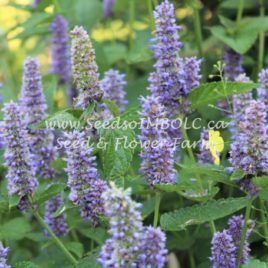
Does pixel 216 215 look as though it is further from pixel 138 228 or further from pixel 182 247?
pixel 182 247

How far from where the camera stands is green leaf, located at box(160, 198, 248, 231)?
8.14 feet

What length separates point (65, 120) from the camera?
2.72 m

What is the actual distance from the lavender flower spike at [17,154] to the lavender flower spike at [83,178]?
264 millimetres

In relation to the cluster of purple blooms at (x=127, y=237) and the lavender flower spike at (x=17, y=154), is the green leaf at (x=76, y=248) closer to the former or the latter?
the lavender flower spike at (x=17, y=154)

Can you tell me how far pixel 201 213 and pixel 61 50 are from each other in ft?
7.00

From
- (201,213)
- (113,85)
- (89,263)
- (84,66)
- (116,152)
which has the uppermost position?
(84,66)

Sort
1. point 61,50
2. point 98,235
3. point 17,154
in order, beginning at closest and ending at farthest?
point 17,154
point 98,235
point 61,50

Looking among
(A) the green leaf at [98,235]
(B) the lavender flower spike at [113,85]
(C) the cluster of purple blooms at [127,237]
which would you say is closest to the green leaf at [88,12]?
(B) the lavender flower spike at [113,85]

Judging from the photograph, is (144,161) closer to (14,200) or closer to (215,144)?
(215,144)

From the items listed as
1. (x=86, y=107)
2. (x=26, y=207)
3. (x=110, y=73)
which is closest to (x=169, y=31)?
(x=86, y=107)

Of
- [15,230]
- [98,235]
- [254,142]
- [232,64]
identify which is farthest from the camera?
[232,64]

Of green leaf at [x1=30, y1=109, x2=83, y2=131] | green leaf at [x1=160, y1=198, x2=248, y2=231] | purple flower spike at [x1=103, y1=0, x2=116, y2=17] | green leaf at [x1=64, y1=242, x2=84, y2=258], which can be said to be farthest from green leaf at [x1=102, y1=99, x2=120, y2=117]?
purple flower spike at [x1=103, y1=0, x2=116, y2=17]

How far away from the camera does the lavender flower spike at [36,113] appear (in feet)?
10.3

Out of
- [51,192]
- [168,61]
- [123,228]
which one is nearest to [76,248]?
[51,192]
